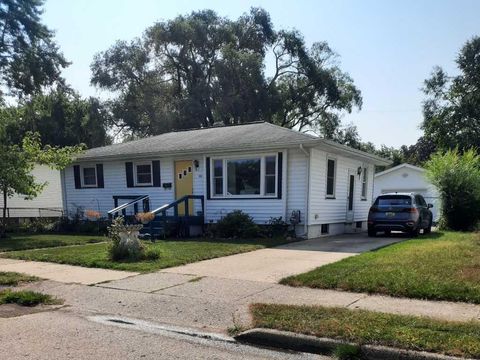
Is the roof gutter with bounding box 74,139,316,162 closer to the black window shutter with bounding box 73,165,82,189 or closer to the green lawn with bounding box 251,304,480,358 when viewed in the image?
the black window shutter with bounding box 73,165,82,189

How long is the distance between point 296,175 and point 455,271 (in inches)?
294

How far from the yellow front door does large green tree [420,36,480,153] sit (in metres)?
24.9

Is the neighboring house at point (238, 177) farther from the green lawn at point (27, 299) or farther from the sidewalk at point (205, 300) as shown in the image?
the green lawn at point (27, 299)

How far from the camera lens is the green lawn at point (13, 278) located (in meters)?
7.57

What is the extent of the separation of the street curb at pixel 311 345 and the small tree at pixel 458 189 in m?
15.6

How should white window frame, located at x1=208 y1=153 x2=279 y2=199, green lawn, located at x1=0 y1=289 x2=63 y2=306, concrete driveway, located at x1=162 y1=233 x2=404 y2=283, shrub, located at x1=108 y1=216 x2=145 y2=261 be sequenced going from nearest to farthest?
green lawn, located at x1=0 y1=289 x2=63 y2=306 < concrete driveway, located at x1=162 y1=233 x2=404 y2=283 < shrub, located at x1=108 y1=216 x2=145 y2=261 < white window frame, located at x1=208 y1=153 x2=279 y2=199

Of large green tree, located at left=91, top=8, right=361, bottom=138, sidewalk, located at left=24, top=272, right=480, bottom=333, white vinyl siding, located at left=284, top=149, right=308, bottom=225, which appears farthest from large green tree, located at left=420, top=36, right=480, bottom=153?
sidewalk, located at left=24, top=272, right=480, bottom=333

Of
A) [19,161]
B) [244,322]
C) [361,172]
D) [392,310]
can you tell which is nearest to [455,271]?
[392,310]

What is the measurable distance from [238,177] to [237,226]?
6.51ft

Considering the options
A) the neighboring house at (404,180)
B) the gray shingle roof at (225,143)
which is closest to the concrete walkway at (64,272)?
the gray shingle roof at (225,143)

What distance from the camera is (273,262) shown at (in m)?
9.33

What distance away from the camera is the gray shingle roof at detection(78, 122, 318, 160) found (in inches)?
552

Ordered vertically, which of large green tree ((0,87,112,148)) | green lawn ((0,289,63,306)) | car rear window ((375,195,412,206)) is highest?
large green tree ((0,87,112,148))

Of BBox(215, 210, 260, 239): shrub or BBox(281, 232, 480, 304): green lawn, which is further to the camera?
BBox(215, 210, 260, 239): shrub
